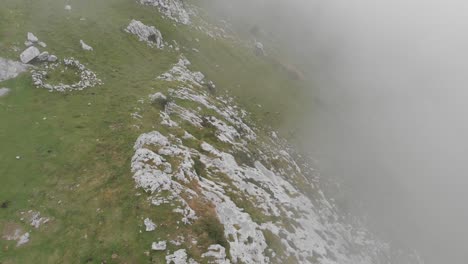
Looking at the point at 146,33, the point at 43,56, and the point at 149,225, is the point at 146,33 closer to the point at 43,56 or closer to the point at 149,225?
the point at 43,56

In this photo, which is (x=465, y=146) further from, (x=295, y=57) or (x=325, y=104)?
(x=295, y=57)

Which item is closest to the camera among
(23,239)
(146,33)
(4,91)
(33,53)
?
(23,239)

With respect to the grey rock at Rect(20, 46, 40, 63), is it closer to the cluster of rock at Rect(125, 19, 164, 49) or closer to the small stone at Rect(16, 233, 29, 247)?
the cluster of rock at Rect(125, 19, 164, 49)

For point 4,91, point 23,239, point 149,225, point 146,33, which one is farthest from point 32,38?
point 149,225

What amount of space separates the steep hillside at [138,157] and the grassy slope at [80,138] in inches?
6.5

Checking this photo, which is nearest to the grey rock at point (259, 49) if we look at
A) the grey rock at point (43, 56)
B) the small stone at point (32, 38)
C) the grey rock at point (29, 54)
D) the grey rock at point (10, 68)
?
the small stone at point (32, 38)

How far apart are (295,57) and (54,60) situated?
97.4m

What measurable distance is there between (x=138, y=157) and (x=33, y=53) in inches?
1193

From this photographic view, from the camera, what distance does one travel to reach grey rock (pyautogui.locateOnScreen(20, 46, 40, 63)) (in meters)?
51.6

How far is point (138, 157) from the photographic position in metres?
38.0

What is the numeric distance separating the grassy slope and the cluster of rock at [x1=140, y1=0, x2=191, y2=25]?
9381 millimetres

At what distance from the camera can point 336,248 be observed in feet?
171

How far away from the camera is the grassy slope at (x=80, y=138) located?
30.0 meters

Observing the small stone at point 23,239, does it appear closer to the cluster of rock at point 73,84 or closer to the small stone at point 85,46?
the cluster of rock at point 73,84
